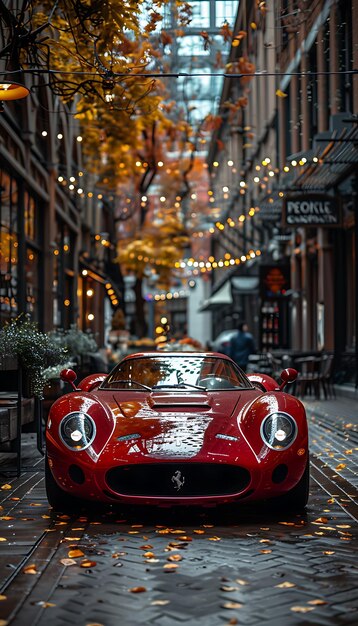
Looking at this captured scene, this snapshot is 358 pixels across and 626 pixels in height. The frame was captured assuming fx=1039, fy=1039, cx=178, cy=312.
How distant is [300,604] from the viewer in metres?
5.16

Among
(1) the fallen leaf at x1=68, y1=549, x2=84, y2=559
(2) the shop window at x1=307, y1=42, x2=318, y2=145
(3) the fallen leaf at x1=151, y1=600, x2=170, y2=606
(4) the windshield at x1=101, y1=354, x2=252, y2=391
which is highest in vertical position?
(2) the shop window at x1=307, y1=42, x2=318, y2=145

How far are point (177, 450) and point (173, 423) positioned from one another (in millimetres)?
407

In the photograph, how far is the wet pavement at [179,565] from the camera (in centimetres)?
503

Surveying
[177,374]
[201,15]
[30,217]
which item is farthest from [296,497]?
[30,217]

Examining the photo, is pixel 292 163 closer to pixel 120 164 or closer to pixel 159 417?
pixel 120 164

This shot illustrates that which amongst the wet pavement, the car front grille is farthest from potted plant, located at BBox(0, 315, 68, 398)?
the car front grille

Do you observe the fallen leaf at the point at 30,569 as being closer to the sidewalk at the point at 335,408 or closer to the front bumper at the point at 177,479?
the front bumper at the point at 177,479

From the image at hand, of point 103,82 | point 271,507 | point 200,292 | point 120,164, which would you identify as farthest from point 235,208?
point 271,507

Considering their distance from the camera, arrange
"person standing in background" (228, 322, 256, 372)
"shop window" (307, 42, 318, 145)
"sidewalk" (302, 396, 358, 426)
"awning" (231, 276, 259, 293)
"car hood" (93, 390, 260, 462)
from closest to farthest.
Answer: "car hood" (93, 390, 260, 462) < "sidewalk" (302, 396, 358, 426) < "shop window" (307, 42, 318, 145) < "person standing in background" (228, 322, 256, 372) < "awning" (231, 276, 259, 293)

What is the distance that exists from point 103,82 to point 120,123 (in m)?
11.6

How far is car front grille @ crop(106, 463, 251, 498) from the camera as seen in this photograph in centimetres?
742

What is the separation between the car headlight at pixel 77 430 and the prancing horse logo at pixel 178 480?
708mm

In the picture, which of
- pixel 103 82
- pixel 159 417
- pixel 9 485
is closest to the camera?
pixel 159 417

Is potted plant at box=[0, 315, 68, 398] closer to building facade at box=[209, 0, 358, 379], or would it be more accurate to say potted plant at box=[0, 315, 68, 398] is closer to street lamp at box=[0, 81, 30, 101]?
street lamp at box=[0, 81, 30, 101]
